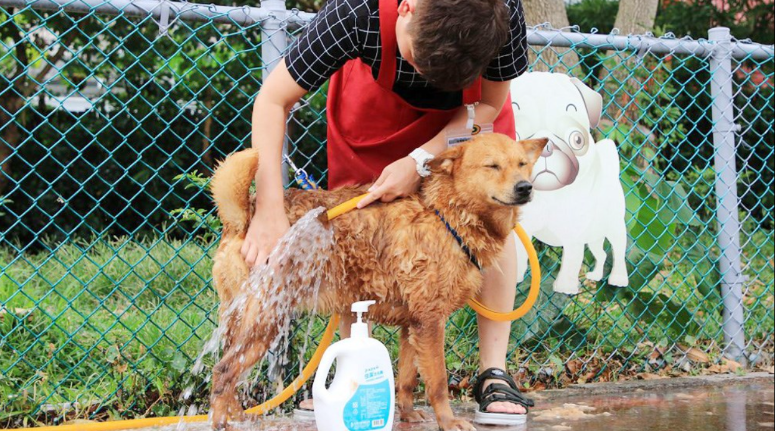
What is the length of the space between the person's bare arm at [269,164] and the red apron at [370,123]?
0.30 meters

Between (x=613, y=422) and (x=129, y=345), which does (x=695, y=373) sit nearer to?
(x=613, y=422)

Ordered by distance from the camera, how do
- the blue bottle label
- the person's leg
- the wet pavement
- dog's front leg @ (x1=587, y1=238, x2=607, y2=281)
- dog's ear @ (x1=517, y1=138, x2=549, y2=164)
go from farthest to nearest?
dog's front leg @ (x1=587, y1=238, x2=607, y2=281)
the person's leg
the wet pavement
dog's ear @ (x1=517, y1=138, x2=549, y2=164)
the blue bottle label

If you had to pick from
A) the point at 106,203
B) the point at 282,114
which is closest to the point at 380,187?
the point at 282,114

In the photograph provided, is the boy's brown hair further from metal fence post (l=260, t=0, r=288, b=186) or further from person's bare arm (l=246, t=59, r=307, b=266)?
metal fence post (l=260, t=0, r=288, b=186)

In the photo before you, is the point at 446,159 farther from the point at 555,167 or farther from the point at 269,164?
the point at 555,167

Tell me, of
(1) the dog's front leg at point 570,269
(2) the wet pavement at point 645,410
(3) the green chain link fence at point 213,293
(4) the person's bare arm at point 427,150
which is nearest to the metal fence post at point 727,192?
(3) the green chain link fence at point 213,293

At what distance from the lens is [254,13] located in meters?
3.22

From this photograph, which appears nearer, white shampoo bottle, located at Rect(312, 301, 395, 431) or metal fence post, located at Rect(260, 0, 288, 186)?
white shampoo bottle, located at Rect(312, 301, 395, 431)

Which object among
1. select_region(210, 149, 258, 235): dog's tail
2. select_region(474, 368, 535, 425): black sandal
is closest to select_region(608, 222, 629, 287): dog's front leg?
select_region(474, 368, 535, 425): black sandal

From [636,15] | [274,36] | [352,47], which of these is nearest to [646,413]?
[352,47]

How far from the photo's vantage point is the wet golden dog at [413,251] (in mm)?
2611

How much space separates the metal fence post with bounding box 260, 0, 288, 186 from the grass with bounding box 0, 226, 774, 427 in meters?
0.89

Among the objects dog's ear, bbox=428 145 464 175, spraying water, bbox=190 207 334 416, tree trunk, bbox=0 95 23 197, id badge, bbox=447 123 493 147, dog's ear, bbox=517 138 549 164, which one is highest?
tree trunk, bbox=0 95 23 197

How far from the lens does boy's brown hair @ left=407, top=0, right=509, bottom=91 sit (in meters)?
2.35
